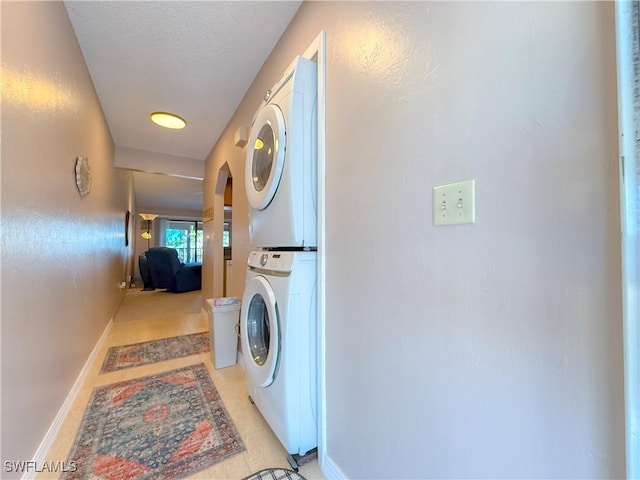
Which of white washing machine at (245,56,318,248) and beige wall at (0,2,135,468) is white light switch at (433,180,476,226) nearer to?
white washing machine at (245,56,318,248)

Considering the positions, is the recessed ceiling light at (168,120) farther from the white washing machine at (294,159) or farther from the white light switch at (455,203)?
the white light switch at (455,203)

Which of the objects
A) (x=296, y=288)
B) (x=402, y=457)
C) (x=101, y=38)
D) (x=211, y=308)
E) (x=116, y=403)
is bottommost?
(x=116, y=403)

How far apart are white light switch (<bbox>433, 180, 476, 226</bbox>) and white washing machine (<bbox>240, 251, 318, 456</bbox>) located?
691mm

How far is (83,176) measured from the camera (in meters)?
1.97

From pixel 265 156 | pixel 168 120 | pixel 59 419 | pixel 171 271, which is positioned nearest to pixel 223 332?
pixel 59 419

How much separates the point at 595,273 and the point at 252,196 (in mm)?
1477

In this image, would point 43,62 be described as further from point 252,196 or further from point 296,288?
point 296,288

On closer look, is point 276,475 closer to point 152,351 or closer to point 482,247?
point 482,247

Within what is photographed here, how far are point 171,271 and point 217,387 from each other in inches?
205

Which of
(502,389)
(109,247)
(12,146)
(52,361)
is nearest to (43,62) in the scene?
(12,146)

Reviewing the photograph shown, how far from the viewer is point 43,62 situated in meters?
1.30

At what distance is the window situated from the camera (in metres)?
9.70

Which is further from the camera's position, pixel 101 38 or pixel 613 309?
pixel 101 38

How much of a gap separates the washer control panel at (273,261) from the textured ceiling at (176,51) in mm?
1468
